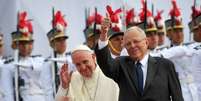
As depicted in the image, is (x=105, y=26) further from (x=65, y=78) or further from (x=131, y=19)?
(x=131, y=19)

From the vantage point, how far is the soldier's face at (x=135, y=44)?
575 cm

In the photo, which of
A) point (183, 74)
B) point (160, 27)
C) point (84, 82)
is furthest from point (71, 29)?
point (84, 82)

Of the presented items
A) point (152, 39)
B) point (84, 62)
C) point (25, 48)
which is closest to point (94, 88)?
point (84, 62)

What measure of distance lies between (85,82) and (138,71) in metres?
0.53

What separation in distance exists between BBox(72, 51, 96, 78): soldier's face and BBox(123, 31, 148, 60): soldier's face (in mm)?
353

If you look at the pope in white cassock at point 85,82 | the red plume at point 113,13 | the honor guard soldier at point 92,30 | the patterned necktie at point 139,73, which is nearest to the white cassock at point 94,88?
the pope in white cassock at point 85,82

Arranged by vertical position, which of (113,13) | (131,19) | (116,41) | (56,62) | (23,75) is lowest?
(23,75)

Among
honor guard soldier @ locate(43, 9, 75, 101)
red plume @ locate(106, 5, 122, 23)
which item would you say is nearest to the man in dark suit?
red plume @ locate(106, 5, 122, 23)

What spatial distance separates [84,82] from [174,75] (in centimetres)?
85

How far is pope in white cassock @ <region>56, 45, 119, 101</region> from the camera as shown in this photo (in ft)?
19.0

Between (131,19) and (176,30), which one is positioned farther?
(131,19)

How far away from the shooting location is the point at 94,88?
238 inches

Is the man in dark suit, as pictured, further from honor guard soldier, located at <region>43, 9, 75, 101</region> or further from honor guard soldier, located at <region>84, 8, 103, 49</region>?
honor guard soldier, located at <region>43, 9, 75, 101</region>

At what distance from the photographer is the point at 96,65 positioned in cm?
596
